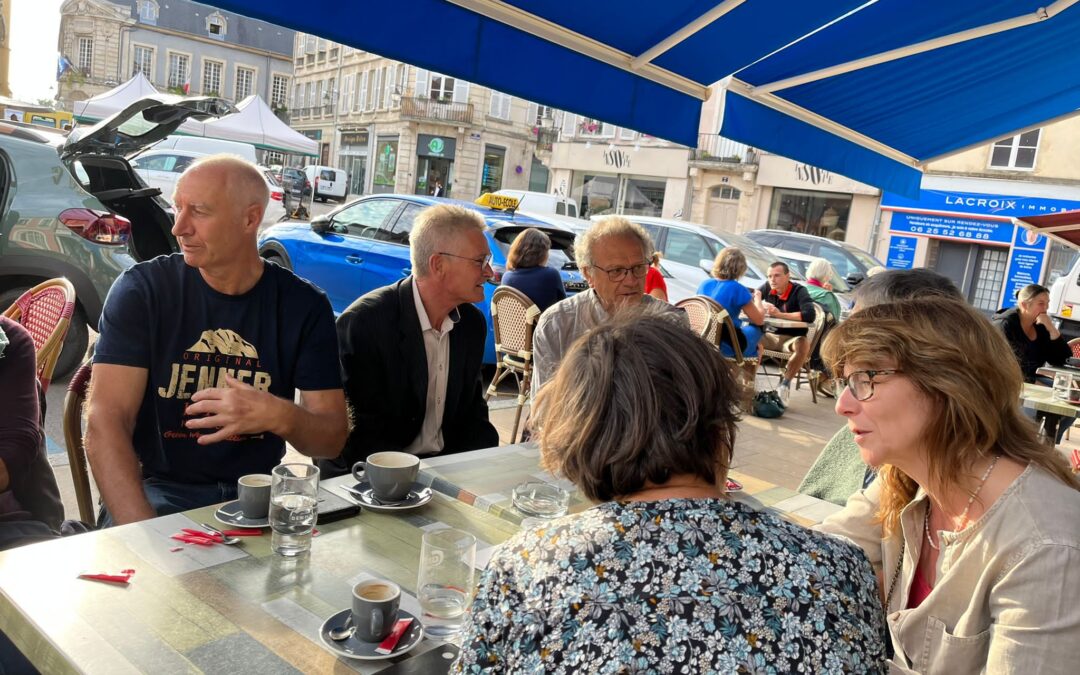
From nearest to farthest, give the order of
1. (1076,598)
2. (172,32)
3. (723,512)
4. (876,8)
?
(723,512) → (1076,598) → (876,8) → (172,32)

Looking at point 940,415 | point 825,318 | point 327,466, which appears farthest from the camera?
point 825,318

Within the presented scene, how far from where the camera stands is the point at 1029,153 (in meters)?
19.9

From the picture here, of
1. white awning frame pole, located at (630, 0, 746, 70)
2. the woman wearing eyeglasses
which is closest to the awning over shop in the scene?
white awning frame pole, located at (630, 0, 746, 70)

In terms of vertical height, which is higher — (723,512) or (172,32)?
(172,32)

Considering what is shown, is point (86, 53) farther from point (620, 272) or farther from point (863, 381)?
point (863, 381)

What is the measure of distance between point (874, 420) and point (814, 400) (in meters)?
7.03

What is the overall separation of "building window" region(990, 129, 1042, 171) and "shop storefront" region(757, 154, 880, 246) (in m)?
3.06

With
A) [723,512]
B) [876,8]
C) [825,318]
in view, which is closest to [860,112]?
[876,8]

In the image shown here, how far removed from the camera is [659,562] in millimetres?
1015

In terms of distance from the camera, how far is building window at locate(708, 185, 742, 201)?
27.3 meters

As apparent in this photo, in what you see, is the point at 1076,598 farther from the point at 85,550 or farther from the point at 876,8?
the point at 876,8

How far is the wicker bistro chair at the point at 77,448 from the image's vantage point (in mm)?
2299

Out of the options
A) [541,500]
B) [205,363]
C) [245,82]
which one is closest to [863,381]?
[541,500]

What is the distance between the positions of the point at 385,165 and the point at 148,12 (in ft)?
97.9
